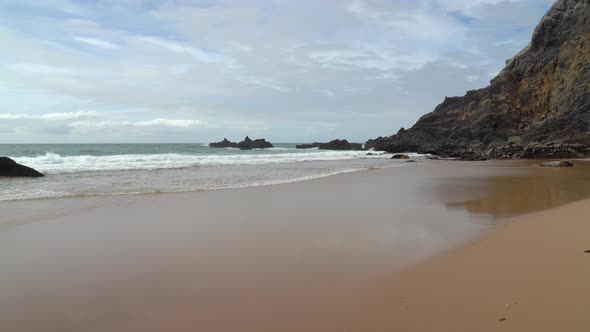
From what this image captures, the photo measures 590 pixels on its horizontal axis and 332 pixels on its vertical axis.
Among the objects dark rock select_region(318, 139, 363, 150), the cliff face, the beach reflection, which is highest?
the cliff face

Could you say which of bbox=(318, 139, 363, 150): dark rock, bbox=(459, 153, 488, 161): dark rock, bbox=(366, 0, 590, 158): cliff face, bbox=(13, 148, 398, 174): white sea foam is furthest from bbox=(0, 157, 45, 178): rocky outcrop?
bbox=(318, 139, 363, 150): dark rock

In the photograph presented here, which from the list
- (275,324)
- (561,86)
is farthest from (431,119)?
(275,324)

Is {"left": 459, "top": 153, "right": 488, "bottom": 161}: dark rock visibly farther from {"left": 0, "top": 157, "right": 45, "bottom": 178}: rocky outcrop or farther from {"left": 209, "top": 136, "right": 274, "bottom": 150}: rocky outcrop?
{"left": 209, "top": 136, "right": 274, "bottom": 150}: rocky outcrop

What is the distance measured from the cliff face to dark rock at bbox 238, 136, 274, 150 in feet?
104

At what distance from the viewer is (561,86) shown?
34.6 m

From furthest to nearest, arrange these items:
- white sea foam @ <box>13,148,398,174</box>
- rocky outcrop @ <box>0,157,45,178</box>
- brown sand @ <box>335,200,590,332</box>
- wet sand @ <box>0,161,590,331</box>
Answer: white sea foam @ <box>13,148,398,174</box> < rocky outcrop @ <box>0,157,45,178</box> < wet sand @ <box>0,161,590,331</box> < brown sand @ <box>335,200,590,332</box>

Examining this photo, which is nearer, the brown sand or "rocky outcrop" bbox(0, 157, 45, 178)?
the brown sand

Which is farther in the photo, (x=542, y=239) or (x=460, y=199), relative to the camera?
(x=460, y=199)

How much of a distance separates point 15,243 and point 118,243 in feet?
4.96

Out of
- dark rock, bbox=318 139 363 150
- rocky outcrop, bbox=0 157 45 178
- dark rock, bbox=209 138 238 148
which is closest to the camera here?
rocky outcrop, bbox=0 157 45 178

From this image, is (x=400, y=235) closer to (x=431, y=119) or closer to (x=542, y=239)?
(x=542, y=239)

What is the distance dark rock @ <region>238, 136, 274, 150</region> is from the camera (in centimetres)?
7519

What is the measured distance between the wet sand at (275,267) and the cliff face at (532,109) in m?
27.1

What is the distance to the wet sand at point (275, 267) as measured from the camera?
119 inches
